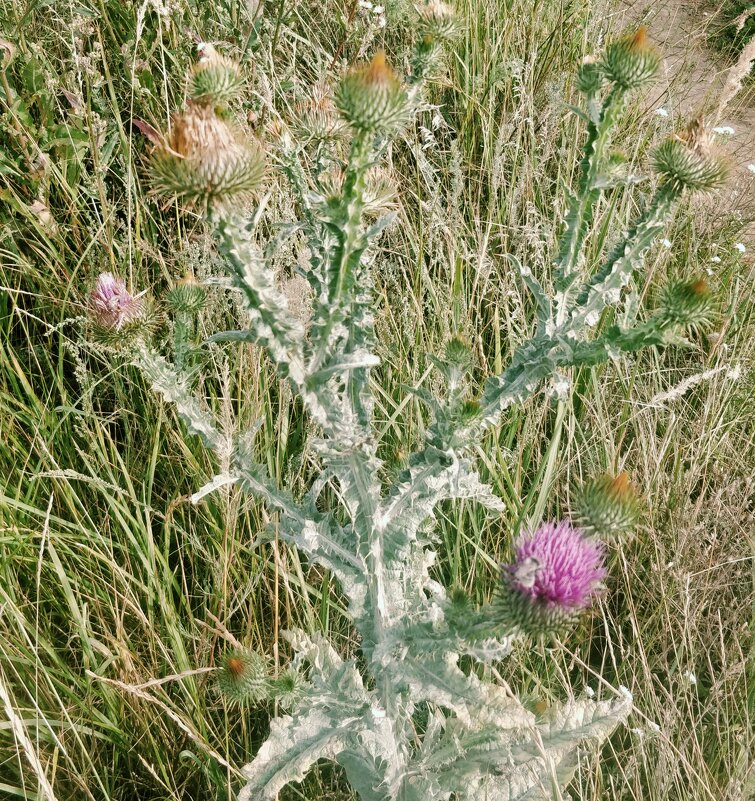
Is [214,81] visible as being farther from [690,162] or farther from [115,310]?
[690,162]

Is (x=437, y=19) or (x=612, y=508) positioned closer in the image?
(x=612, y=508)

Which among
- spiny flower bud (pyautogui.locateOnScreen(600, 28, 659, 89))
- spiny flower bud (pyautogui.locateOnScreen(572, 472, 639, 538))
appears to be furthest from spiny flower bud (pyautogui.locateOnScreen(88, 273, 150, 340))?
spiny flower bud (pyautogui.locateOnScreen(600, 28, 659, 89))

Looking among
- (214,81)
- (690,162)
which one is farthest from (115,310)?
(690,162)

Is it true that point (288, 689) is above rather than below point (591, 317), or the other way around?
below

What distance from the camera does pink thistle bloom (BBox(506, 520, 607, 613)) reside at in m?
1.41

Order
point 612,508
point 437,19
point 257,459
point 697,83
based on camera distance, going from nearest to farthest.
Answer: point 612,508
point 437,19
point 257,459
point 697,83

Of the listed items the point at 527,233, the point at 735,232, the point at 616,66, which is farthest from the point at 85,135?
the point at 735,232

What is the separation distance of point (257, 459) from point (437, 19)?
1513 mm

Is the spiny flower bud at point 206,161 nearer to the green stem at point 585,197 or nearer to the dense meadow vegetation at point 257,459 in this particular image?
the dense meadow vegetation at point 257,459

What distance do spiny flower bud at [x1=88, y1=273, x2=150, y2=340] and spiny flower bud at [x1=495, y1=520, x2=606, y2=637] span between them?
3.55 feet

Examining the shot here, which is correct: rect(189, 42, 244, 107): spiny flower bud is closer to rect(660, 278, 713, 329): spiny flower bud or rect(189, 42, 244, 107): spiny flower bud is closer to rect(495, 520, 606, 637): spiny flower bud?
rect(660, 278, 713, 329): spiny flower bud

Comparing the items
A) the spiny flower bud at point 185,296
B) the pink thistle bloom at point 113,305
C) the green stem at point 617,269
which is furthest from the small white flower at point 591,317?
the pink thistle bloom at point 113,305

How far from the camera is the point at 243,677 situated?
1798 millimetres

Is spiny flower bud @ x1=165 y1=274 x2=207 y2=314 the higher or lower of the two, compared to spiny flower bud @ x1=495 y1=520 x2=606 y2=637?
higher
